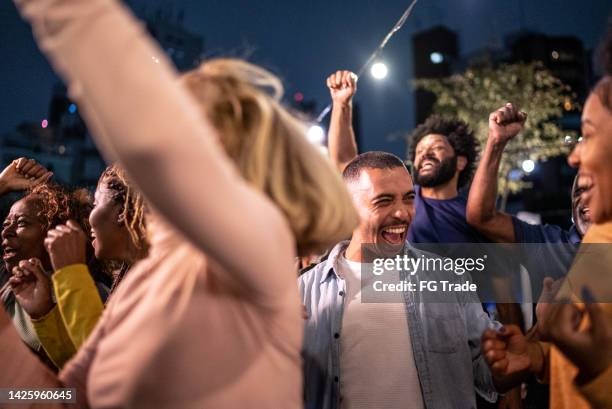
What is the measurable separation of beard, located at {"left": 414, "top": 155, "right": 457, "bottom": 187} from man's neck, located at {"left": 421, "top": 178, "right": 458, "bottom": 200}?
28 millimetres

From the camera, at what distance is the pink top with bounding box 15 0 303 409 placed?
2.38 feet

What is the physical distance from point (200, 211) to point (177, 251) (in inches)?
12.1

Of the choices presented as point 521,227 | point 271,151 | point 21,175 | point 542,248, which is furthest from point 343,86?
point 271,151

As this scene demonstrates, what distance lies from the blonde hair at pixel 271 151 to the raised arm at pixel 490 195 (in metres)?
2.06

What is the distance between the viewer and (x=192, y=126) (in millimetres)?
753

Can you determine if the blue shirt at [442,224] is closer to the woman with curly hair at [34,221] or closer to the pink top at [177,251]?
the woman with curly hair at [34,221]

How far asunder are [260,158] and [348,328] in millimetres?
1461

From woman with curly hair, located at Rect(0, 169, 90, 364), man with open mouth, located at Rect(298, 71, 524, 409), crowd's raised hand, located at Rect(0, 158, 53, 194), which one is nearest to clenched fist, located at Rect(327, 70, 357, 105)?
man with open mouth, located at Rect(298, 71, 524, 409)

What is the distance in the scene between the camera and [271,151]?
98 centimetres

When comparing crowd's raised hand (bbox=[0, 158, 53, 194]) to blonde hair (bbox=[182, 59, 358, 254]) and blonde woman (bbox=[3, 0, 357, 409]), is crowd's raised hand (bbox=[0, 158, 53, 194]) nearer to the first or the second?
blonde woman (bbox=[3, 0, 357, 409])

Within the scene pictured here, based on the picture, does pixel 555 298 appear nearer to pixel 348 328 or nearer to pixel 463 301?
pixel 463 301

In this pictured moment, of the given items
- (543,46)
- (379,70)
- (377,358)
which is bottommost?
(377,358)

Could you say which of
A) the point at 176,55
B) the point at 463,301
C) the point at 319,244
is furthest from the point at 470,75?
the point at 176,55

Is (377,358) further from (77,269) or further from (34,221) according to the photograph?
(34,221)
